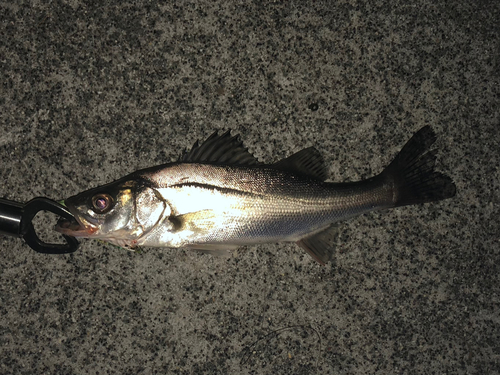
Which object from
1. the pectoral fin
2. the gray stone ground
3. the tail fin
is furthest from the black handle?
the tail fin

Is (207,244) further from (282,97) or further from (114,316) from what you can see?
(282,97)

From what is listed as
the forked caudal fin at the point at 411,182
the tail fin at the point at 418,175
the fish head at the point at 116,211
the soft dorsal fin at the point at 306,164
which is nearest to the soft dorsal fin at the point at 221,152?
the soft dorsal fin at the point at 306,164

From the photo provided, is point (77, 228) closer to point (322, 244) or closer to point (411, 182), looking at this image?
point (322, 244)

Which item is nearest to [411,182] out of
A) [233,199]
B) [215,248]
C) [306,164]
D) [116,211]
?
[306,164]

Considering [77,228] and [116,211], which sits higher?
[116,211]

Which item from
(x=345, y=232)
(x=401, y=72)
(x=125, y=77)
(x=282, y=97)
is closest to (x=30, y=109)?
(x=125, y=77)

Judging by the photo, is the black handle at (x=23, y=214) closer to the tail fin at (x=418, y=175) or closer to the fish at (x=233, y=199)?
the fish at (x=233, y=199)
